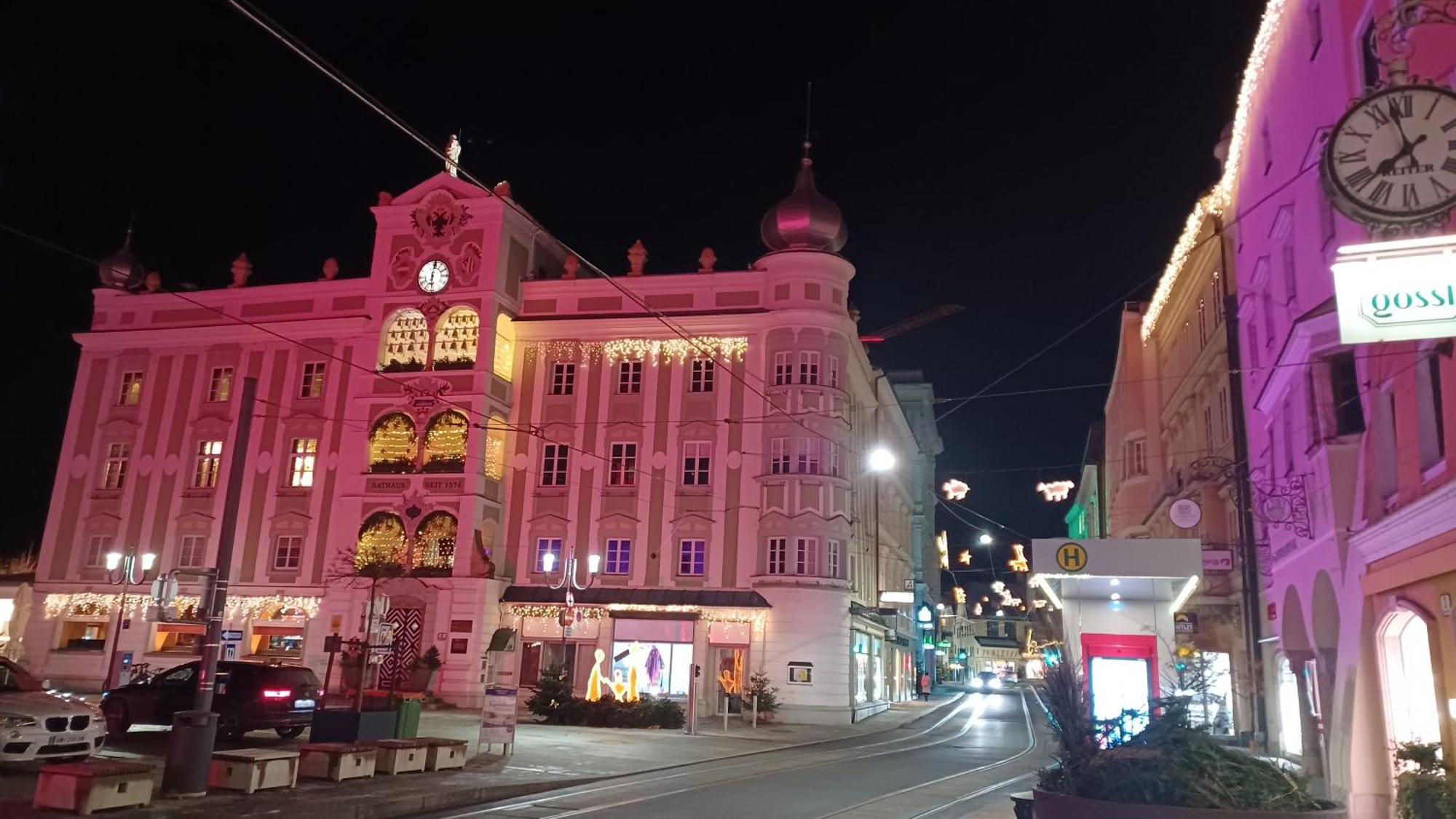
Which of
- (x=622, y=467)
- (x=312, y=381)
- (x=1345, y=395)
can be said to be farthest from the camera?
(x=312, y=381)

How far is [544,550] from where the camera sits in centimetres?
3881

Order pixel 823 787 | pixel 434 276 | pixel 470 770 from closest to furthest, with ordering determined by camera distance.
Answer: pixel 823 787 < pixel 470 770 < pixel 434 276

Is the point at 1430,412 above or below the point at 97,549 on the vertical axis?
above

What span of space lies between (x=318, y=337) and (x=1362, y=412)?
122 feet

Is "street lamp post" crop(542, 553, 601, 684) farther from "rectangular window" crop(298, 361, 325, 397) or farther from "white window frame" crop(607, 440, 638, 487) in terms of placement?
"rectangular window" crop(298, 361, 325, 397)

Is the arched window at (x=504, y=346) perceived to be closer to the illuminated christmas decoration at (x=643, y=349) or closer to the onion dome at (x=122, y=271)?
the illuminated christmas decoration at (x=643, y=349)

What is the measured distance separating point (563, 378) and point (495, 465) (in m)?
4.27

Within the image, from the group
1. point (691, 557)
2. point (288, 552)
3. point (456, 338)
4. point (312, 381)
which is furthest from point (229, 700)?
point (312, 381)

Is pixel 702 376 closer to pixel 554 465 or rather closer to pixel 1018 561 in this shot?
pixel 554 465

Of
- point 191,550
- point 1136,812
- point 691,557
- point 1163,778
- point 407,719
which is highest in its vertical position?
point 691,557

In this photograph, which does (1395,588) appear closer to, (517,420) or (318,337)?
(517,420)

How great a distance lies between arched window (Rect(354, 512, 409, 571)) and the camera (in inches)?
1476

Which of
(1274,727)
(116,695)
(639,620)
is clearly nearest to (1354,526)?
(1274,727)

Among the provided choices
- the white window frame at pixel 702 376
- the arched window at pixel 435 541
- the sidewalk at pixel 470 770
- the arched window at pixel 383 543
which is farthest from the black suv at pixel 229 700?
the white window frame at pixel 702 376
